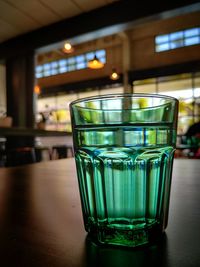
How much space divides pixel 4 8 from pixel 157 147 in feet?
12.9

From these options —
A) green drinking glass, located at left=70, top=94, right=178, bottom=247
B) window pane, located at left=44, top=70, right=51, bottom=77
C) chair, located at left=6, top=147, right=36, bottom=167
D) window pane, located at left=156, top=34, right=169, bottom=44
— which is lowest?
chair, located at left=6, top=147, right=36, bottom=167

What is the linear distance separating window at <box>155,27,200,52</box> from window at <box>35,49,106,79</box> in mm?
1904

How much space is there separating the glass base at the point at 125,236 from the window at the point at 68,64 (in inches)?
331

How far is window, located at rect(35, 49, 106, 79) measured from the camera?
8450mm

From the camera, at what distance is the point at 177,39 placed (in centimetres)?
718

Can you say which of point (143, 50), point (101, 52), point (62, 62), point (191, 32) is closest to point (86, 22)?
point (143, 50)

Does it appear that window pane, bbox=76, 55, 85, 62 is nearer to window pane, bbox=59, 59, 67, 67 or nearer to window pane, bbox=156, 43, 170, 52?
window pane, bbox=59, 59, 67, 67

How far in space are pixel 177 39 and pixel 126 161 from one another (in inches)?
308

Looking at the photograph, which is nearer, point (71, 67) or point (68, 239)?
point (68, 239)

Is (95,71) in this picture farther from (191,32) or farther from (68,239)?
(68,239)

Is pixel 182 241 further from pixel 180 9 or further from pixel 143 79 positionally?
pixel 143 79

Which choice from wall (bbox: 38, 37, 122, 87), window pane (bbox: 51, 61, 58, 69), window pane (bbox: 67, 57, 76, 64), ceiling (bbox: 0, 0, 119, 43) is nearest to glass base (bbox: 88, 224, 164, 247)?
ceiling (bbox: 0, 0, 119, 43)

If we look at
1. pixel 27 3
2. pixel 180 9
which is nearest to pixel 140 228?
pixel 180 9

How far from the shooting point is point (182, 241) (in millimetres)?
227
